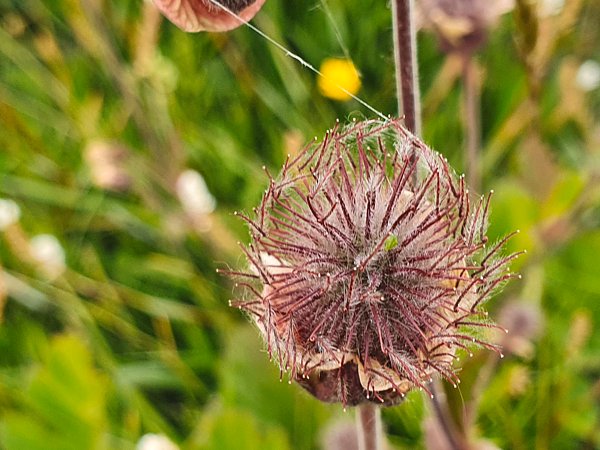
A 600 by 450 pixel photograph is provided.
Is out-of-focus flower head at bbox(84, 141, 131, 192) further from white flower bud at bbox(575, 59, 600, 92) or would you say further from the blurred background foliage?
white flower bud at bbox(575, 59, 600, 92)

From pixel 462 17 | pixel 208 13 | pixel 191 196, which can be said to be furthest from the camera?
pixel 191 196

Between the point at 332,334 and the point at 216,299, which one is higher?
the point at 216,299

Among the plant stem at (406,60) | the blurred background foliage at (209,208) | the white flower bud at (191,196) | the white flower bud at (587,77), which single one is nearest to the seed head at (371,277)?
the plant stem at (406,60)

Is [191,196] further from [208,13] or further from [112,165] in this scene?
[208,13]

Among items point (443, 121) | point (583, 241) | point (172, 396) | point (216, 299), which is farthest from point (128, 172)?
point (583, 241)

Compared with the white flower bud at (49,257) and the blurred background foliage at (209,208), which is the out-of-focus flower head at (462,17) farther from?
the white flower bud at (49,257)

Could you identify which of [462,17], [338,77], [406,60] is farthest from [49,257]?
[406,60]

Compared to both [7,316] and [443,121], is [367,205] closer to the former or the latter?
[443,121]
